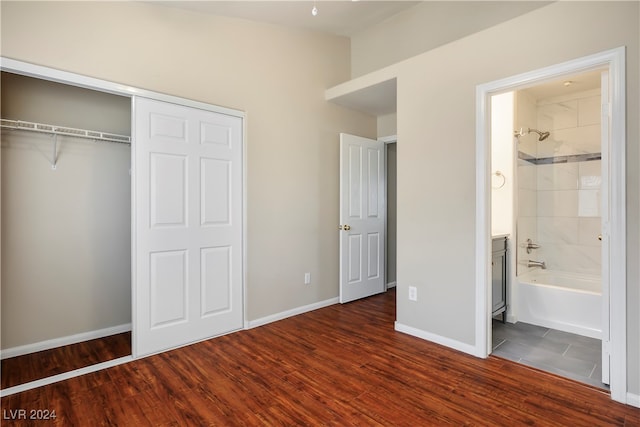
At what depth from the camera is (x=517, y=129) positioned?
141 inches

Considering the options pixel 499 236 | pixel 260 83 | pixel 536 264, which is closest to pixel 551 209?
pixel 536 264

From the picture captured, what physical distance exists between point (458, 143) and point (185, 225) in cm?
240

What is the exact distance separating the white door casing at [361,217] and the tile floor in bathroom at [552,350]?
1.60 metres

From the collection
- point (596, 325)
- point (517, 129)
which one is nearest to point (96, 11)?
point (517, 129)

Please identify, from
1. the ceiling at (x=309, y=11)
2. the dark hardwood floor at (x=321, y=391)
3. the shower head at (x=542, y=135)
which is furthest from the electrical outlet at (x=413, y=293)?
the ceiling at (x=309, y=11)

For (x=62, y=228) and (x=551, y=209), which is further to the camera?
(x=551, y=209)

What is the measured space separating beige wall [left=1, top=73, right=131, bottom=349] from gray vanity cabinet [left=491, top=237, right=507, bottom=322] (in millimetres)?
3498

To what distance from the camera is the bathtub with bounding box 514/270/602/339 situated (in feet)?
9.74

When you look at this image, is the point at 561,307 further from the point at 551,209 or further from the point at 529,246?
the point at 551,209

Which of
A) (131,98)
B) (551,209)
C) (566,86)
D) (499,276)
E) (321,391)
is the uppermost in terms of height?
(566,86)

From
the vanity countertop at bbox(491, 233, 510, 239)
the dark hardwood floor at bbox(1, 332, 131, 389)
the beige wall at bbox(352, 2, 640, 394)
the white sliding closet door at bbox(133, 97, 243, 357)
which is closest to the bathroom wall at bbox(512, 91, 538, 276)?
the vanity countertop at bbox(491, 233, 510, 239)

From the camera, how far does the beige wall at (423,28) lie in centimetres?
307

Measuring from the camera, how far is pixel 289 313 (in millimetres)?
3604

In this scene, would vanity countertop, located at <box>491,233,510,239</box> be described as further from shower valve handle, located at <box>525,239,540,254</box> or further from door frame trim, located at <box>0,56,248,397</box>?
door frame trim, located at <box>0,56,248,397</box>
